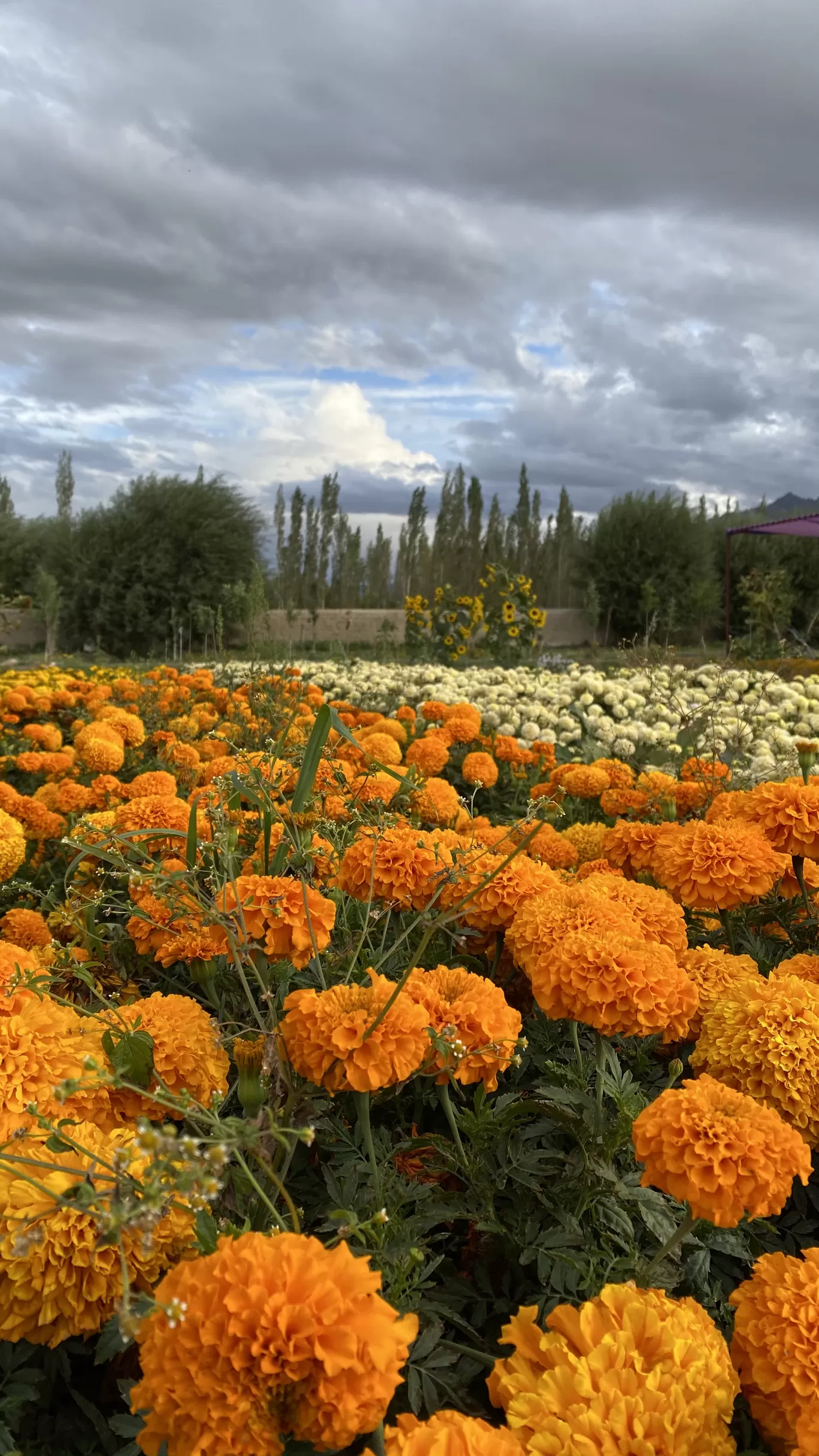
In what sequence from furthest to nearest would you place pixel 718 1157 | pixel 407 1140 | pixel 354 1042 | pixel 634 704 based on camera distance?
pixel 634 704 < pixel 407 1140 < pixel 354 1042 < pixel 718 1157

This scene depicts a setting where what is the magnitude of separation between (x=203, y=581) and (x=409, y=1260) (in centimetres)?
1688

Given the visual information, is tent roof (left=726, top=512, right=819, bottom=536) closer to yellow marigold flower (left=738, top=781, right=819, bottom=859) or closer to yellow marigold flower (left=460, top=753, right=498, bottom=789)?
yellow marigold flower (left=460, top=753, right=498, bottom=789)

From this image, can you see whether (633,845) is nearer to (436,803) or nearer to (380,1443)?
(436,803)

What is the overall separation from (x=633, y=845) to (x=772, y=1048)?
87cm

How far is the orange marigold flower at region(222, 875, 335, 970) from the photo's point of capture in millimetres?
1415

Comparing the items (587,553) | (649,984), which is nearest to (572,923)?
(649,984)

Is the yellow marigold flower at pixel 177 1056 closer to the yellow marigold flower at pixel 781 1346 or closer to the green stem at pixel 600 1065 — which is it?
the green stem at pixel 600 1065

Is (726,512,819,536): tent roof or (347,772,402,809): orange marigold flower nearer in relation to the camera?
(347,772,402,809): orange marigold flower

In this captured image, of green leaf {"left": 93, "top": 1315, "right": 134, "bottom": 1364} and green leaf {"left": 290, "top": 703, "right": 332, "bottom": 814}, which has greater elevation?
green leaf {"left": 290, "top": 703, "right": 332, "bottom": 814}

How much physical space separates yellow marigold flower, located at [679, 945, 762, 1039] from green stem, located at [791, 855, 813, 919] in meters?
0.42

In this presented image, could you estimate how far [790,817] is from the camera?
6.32 feet

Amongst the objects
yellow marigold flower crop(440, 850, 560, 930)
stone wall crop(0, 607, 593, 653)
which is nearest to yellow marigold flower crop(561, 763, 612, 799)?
yellow marigold flower crop(440, 850, 560, 930)

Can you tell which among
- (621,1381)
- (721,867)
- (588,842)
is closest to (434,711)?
(588,842)

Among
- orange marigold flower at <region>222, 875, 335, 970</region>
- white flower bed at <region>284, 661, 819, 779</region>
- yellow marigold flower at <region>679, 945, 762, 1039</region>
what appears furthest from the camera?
white flower bed at <region>284, 661, 819, 779</region>
